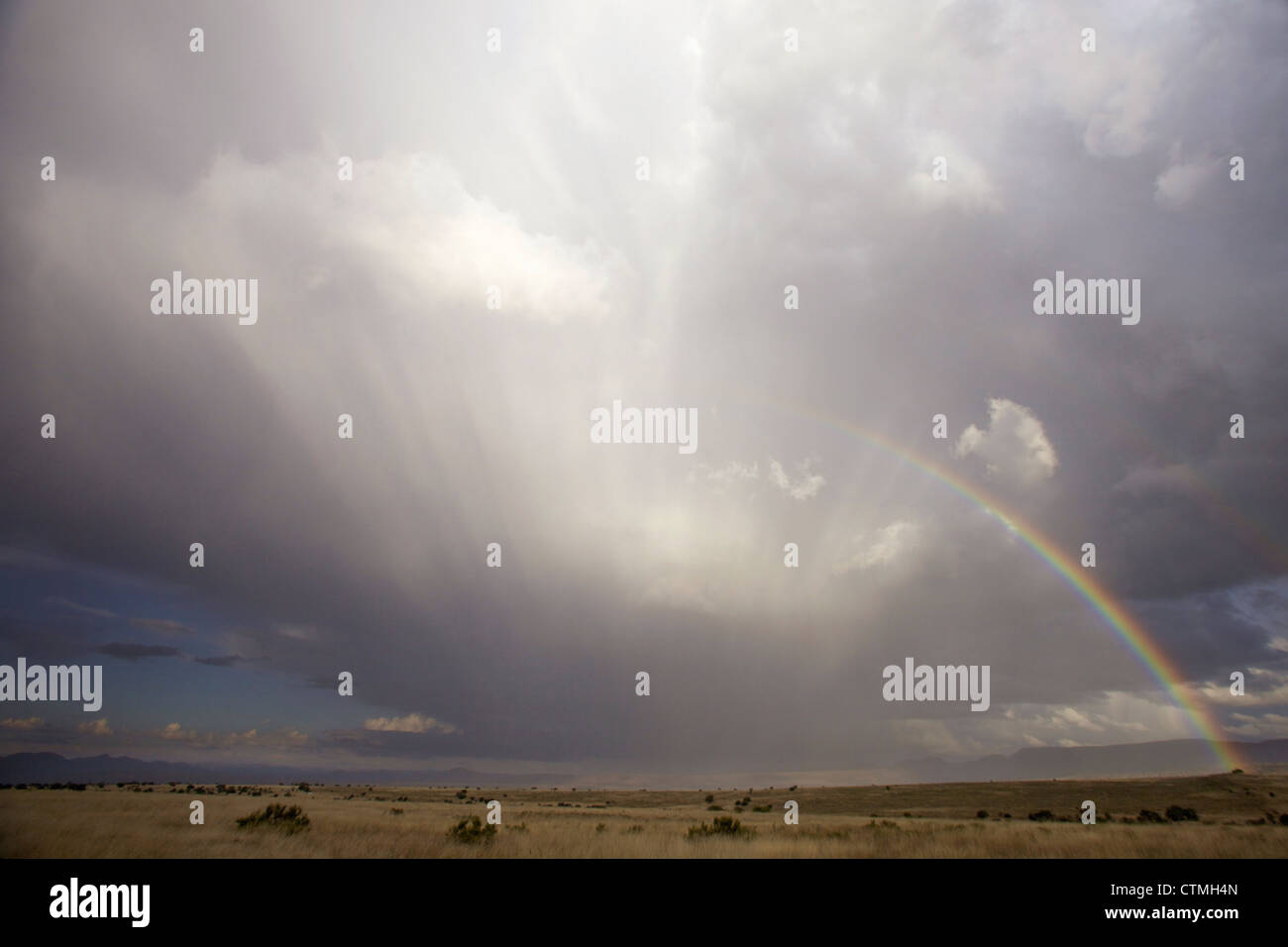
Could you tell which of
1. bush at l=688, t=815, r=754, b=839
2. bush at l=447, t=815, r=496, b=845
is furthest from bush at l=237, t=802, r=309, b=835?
bush at l=688, t=815, r=754, b=839

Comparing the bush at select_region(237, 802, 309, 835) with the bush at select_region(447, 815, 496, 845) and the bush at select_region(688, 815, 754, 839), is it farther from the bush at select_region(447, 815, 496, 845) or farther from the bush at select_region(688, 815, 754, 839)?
the bush at select_region(688, 815, 754, 839)

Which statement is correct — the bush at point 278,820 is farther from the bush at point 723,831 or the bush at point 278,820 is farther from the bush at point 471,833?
the bush at point 723,831

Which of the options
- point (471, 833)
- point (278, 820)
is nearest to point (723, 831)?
point (471, 833)

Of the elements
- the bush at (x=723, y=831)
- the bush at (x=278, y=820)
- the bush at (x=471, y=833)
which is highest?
the bush at (x=471, y=833)

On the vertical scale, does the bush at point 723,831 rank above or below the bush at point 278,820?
below

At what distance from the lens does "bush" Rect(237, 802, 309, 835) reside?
25.4m

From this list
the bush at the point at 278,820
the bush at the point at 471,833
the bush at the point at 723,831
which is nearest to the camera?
the bush at the point at 471,833

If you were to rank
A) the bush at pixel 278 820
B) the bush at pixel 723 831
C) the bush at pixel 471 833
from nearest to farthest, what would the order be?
1. the bush at pixel 471 833
2. the bush at pixel 278 820
3. the bush at pixel 723 831

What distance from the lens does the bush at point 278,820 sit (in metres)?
25.4

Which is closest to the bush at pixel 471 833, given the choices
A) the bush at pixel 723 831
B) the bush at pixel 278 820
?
the bush at pixel 278 820
